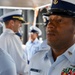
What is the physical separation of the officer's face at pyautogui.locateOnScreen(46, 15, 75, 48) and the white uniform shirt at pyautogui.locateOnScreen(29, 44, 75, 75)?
62mm

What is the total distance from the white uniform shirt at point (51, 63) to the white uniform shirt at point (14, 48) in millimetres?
1186

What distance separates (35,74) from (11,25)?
1615mm

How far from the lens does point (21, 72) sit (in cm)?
257

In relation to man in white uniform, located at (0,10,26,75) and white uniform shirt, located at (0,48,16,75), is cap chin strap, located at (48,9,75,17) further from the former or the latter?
man in white uniform, located at (0,10,26,75)

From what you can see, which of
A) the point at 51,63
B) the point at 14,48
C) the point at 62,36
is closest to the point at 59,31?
the point at 62,36

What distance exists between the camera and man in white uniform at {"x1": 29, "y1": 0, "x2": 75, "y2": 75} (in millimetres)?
1203

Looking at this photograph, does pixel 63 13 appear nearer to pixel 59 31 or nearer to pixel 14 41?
pixel 59 31

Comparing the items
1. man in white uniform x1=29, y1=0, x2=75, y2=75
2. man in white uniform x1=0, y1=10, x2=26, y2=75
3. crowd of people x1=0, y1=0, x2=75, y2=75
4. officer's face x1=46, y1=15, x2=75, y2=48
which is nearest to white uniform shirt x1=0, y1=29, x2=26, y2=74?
man in white uniform x1=0, y1=10, x2=26, y2=75

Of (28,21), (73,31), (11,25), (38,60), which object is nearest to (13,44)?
(11,25)

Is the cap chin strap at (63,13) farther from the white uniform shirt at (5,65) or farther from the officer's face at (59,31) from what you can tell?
the white uniform shirt at (5,65)

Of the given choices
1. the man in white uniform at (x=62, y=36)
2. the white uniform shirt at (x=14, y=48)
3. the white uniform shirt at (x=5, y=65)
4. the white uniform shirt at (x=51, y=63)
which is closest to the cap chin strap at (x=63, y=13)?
the man in white uniform at (x=62, y=36)

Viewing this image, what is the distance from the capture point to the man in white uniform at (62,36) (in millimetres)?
1203

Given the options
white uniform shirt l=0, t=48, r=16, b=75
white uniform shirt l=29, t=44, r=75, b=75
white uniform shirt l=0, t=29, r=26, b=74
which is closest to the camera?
white uniform shirt l=29, t=44, r=75, b=75

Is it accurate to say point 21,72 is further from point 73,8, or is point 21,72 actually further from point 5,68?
point 73,8
